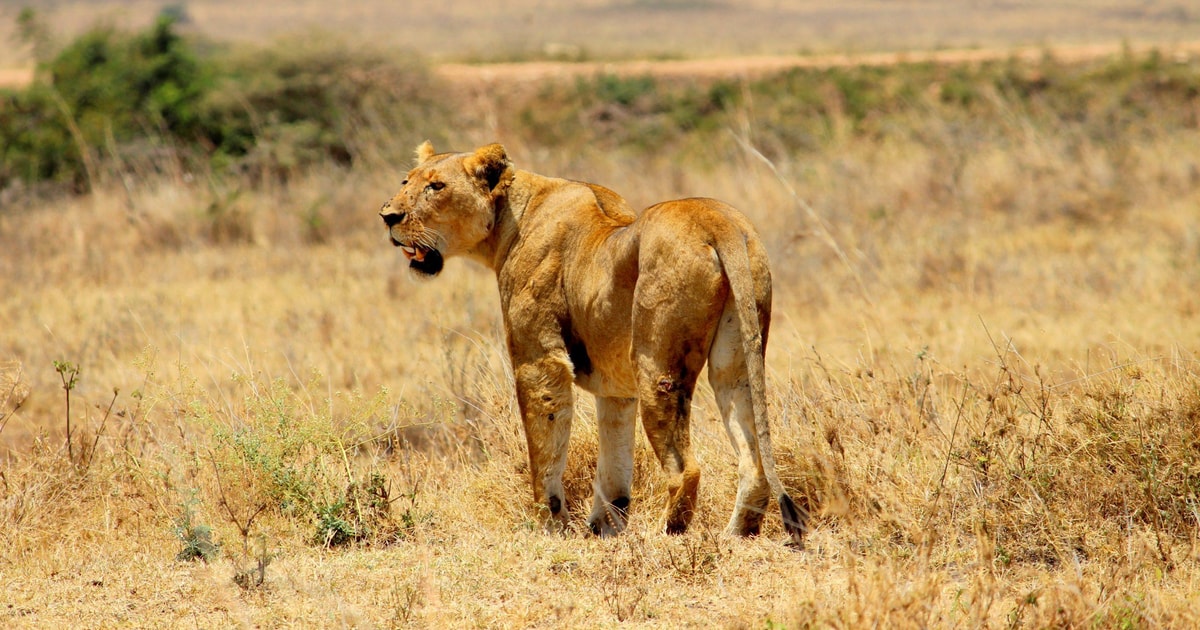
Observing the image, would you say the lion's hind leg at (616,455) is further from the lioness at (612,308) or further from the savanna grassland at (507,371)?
the savanna grassland at (507,371)

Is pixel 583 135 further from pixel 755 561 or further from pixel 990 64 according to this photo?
pixel 755 561

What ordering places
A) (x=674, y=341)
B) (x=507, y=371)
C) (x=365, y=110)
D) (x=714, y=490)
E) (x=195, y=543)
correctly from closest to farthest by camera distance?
(x=674, y=341) < (x=195, y=543) < (x=714, y=490) < (x=507, y=371) < (x=365, y=110)

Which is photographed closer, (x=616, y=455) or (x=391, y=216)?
(x=616, y=455)

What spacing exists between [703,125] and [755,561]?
60.1ft

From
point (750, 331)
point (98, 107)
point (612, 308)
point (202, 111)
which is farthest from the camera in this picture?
point (98, 107)

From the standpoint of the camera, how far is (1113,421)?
5.26m

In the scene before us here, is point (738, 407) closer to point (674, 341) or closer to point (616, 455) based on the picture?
point (674, 341)

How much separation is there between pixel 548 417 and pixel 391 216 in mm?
1260

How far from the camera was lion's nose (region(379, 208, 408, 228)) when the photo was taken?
580 cm

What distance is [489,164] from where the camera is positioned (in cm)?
578

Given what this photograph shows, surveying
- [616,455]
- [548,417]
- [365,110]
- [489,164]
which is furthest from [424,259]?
[365,110]

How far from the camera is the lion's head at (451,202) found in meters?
5.77

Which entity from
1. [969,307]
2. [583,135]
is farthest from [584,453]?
[583,135]

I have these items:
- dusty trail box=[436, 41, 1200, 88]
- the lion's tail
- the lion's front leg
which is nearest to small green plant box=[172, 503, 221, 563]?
the lion's front leg
